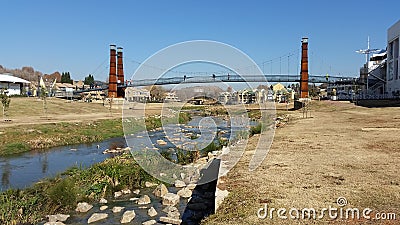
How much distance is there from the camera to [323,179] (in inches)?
365

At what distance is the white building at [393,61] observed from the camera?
60.0 meters

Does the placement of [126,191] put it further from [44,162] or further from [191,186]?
A: [44,162]

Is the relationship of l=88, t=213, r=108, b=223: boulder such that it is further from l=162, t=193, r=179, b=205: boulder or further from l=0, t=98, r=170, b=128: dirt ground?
l=0, t=98, r=170, b=128: dirt ground

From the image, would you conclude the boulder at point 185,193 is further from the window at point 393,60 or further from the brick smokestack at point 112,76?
the brick smokestack at point 112,76

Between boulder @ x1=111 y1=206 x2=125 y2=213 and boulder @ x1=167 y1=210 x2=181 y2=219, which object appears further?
boulder @ x1=111 y1=206 x2=125 y2=213

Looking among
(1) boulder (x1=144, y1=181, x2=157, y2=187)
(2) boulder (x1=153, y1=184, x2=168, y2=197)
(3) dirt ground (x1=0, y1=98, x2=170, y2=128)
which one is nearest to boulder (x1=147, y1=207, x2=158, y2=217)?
(2) boulder (x1=153, y1=184, x2=168, y2=197)

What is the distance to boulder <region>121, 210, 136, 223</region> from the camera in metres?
9.88

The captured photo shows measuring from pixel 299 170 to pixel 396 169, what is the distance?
2.70 m

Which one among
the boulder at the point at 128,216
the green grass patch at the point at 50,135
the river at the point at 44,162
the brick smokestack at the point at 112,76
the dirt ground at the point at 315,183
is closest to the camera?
the dirt ground at the point at 315,183

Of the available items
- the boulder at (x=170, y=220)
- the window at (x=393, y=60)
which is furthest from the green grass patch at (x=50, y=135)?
the window at (x=393, y=60)

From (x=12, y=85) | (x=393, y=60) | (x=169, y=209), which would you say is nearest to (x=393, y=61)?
(x=393, y=60)

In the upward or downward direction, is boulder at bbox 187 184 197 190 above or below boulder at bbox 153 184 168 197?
above

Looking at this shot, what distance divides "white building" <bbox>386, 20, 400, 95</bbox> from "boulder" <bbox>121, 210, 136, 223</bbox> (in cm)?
5748

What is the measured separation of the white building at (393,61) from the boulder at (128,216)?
189 ft
